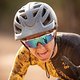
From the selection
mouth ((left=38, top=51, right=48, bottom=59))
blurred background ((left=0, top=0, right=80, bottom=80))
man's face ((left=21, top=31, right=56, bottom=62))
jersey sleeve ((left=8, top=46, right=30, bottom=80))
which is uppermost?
man's face ((left=21, top=31, right=56, bottom=62))

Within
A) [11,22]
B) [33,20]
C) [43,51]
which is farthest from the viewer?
[11,22]

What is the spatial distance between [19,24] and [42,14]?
0.24 meters

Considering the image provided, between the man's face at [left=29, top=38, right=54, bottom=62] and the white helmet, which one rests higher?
the white helmet

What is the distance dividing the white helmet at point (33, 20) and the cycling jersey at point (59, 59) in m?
0.36

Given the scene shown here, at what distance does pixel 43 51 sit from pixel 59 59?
426 mm

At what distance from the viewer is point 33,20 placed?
467 centimetres

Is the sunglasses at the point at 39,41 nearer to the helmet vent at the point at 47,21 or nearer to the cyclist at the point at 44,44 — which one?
the cyclist at the point at 44,44

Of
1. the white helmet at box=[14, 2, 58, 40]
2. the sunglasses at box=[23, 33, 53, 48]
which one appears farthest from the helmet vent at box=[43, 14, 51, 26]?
the sunglasses at box=[23, 33, 53, 48]

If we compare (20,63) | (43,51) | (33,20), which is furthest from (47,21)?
(20,63)

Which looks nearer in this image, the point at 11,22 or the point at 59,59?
the point at 59,59

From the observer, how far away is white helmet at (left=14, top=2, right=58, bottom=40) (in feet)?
15.2

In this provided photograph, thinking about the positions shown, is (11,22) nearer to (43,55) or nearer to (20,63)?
(20,63)

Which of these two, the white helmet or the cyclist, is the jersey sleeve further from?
the white helmet

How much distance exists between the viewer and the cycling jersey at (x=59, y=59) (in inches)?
197
